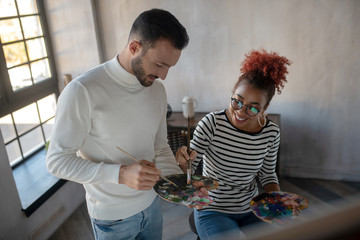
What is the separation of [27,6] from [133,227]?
2.30 meters

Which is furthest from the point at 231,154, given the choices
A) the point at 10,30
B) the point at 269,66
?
the point at 10,30

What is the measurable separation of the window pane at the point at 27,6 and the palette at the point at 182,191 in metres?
2.16

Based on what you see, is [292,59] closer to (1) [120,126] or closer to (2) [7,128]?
(1) [120,126]

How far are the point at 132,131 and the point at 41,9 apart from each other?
7.30 feet

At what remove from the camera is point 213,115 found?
5.07 feet

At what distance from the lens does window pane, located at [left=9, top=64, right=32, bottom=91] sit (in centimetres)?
248

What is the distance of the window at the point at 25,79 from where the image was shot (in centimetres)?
240

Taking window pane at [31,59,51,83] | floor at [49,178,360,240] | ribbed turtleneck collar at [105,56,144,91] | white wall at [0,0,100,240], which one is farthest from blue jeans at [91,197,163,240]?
window pane at [31,59,51,83]

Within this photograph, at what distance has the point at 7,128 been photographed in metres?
2.49

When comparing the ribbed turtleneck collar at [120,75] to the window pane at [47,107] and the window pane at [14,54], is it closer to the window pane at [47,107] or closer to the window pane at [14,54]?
the window pane at [14,54]

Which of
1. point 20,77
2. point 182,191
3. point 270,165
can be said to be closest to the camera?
point 182,191

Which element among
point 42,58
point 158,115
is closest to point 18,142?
point 42,58

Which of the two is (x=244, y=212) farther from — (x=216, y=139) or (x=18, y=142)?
(x=18, y=142)

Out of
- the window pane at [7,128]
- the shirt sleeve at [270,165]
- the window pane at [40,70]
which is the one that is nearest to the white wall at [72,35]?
the window pane at [40,70]
